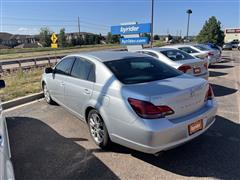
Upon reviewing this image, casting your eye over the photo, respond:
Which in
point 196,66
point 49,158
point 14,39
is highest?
point 14,39

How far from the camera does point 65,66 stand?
5000mm

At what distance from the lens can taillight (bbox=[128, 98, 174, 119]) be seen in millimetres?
2891

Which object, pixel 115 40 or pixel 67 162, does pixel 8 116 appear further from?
pixel 115 40

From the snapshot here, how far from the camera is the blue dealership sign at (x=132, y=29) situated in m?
13.3

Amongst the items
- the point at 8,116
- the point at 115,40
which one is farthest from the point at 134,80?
the point at 115,40

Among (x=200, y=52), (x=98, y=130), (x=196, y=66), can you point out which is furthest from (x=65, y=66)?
(x=200, y=52)

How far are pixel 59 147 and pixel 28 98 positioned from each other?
333cm

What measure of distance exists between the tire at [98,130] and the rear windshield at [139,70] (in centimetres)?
76

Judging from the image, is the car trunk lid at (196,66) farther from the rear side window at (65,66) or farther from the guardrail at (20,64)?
the guardrail at (20,64)

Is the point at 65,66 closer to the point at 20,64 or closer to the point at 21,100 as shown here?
the point at 21,100

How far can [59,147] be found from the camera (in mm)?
3908

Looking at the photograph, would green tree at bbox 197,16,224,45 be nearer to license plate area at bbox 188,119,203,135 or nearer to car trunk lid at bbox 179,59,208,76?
car trunk lid at bbox 179,59,208,76

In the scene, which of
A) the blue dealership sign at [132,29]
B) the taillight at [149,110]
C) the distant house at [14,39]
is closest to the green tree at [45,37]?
the distant house at [14,39]

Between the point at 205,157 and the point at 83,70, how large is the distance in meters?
2.53
